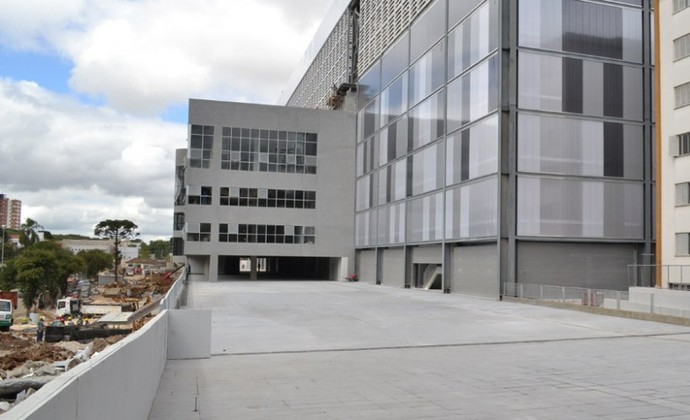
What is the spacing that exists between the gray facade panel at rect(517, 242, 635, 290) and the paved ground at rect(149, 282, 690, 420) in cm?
1088

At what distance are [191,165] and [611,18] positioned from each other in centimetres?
3730

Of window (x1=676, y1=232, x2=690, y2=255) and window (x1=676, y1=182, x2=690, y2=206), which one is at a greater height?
window (x1=676, y1=182, x2=690, y2=206)

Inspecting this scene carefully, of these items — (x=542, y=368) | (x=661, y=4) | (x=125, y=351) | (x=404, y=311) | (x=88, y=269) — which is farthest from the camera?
(x=88, y=269)

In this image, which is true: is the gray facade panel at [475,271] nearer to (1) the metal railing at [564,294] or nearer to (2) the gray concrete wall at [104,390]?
(1) the metal railing at [564,294]

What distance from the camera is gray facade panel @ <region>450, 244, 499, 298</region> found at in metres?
34.6

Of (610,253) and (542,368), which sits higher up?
(610,253)

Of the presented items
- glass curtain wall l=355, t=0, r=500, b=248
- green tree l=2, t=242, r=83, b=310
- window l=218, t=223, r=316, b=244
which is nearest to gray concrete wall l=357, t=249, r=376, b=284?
glass curtain wall l=355, t=0, r=500, b=248

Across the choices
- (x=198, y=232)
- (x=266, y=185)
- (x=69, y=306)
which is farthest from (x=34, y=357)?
(x=266, y=185)

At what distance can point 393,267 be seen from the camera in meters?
51.2

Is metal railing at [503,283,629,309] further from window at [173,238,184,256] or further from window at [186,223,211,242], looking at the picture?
window at [173,238,184,256]

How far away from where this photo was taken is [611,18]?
3653 cm

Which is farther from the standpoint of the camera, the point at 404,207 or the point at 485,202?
the point at 404,207

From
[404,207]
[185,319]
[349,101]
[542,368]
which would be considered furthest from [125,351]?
[349,101]

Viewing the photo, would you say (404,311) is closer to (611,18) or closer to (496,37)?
(496,37)
